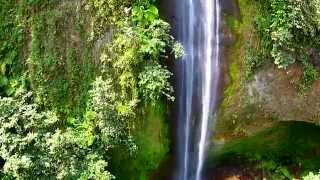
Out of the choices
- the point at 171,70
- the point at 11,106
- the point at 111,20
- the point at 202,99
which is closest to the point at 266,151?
the point at 202,99

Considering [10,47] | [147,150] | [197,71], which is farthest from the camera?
[147,150]

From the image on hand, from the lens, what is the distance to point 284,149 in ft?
42.1

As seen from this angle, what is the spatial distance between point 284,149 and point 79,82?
17.3 feet

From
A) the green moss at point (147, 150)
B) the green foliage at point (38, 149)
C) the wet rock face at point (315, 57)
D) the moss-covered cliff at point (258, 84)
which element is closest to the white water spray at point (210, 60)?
the moss-covered cliff at point (258, 84)

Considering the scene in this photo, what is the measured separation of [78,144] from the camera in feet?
36.4

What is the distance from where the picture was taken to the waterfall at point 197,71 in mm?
11641

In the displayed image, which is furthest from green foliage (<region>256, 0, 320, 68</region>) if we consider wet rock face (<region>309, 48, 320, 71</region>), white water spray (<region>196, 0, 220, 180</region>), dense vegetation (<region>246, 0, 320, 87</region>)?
A: white water spray (<region>196, 0, 220, 180</region>)

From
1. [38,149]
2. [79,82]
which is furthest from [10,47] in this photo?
[38,149]

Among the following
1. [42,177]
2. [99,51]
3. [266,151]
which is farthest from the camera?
[266,151]

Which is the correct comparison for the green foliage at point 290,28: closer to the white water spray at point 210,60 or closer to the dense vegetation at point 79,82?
the white water spray at point 210,60

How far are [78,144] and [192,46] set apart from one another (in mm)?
3354

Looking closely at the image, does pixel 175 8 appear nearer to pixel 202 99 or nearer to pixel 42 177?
pixel 202 99

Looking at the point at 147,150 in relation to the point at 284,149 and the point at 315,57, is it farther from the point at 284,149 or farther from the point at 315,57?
the point at 315,57

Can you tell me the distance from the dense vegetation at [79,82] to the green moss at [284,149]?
2191 millimetres
